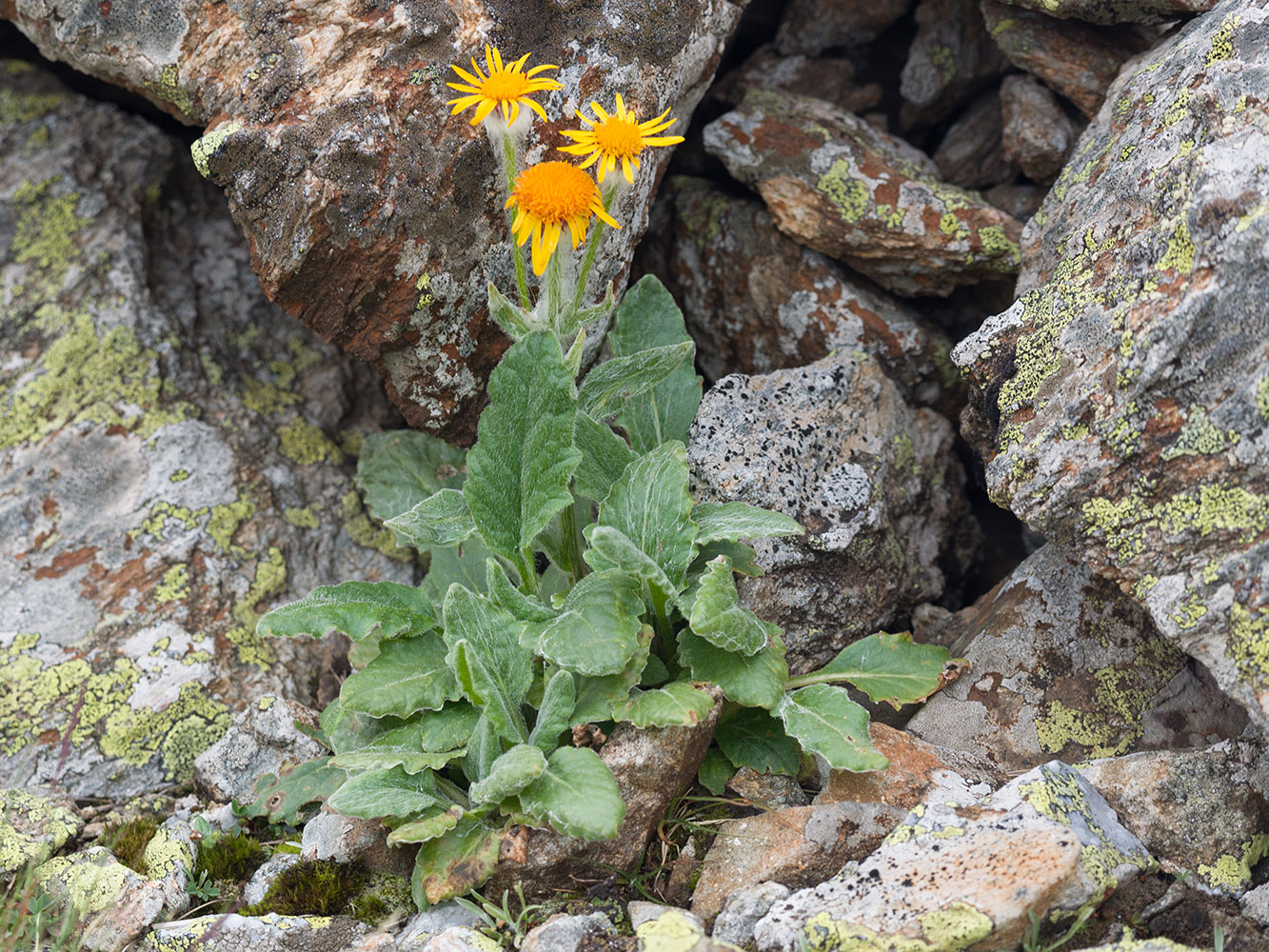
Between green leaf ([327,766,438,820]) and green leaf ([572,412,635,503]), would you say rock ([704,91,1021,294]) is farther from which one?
green leaf ([327,766,438,820])

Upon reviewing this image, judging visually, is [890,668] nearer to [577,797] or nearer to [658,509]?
[658,509]

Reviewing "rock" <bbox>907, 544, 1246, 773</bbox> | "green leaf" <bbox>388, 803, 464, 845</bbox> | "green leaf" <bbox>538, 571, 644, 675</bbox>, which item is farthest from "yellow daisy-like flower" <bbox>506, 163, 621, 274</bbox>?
"rock" <bbox>907, 544, 1246, 773</bbox>

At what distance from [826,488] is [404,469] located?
164 centimetres

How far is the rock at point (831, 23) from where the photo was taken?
413cm

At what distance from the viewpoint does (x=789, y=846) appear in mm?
2369

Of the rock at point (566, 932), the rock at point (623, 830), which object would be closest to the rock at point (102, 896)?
the rock at point (623, 830)

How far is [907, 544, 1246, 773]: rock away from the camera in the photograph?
2.67m

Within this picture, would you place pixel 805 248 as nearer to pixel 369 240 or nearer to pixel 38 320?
pixel 369 240

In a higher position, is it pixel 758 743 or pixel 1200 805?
pixel 1200 805

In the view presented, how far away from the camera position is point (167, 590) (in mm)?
3416

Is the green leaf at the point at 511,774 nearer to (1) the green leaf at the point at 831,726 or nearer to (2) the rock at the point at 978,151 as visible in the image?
(1) the green leaf at the point at 831,726

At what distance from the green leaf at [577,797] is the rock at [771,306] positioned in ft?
6.35

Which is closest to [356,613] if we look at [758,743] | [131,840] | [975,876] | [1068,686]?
[131,840]

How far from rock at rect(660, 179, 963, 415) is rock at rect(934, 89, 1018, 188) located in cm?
75
